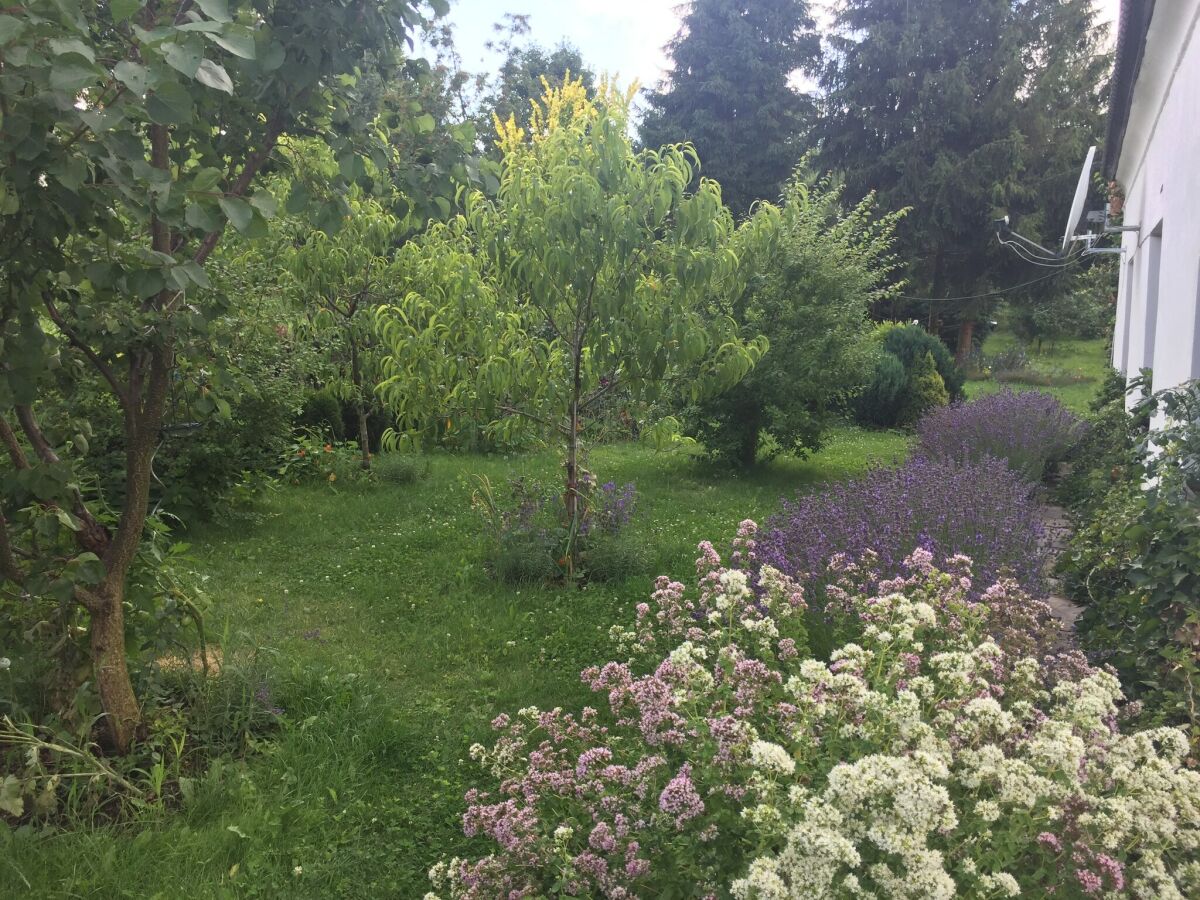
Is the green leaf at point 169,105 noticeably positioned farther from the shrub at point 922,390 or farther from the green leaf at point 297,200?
the shrub at point 922,390

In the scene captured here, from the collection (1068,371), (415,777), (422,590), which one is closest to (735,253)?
(422,590)

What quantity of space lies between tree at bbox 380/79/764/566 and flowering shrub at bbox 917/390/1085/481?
369 cm

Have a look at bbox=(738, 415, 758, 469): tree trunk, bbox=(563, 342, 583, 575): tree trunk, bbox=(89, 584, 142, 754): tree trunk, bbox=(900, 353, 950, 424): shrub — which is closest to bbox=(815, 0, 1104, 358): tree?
bbox=(900, 353, 950, 424): shrub

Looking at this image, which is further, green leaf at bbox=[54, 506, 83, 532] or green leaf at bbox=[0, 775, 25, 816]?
green leaf at bbox=[54, 506, 83, 532]

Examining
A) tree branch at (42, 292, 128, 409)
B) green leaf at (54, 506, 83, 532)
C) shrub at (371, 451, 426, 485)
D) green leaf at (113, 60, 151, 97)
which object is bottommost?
shrub at (371, 451, 426, 485)

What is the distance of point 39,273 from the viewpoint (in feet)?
6.91

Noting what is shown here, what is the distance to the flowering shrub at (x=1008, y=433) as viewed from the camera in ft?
25.0

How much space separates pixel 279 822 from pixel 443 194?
229cm

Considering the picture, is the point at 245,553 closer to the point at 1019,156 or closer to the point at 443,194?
the point at 443,194

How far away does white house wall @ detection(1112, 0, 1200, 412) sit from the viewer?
155 inches

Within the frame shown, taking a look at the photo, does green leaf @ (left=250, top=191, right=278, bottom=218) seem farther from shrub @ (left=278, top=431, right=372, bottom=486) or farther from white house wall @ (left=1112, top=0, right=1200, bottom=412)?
shrub @ (left=278, top=431, right=372, bottom=486)

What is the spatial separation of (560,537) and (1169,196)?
4.70m

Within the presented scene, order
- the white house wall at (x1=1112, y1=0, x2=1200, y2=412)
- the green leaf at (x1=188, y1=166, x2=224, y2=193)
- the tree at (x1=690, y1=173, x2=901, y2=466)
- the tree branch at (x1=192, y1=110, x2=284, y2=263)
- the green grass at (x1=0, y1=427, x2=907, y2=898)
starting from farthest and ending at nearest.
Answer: the tree at (x1=690, y1=173, x2=901, y2=466) → the white house wall at (x1=1112, y1=0, x2=1200, y2=412) → the tree branch at (x1=192, y1=110, x2=284, y2=263) → the green grass at (x1=0, y1=427, x2=907, y2=898) → the green leaf at (x1=188, y1=166, x2=224, y2=193)

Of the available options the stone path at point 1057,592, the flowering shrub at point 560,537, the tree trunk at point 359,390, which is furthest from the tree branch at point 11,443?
the tree trunk at point 359,390
